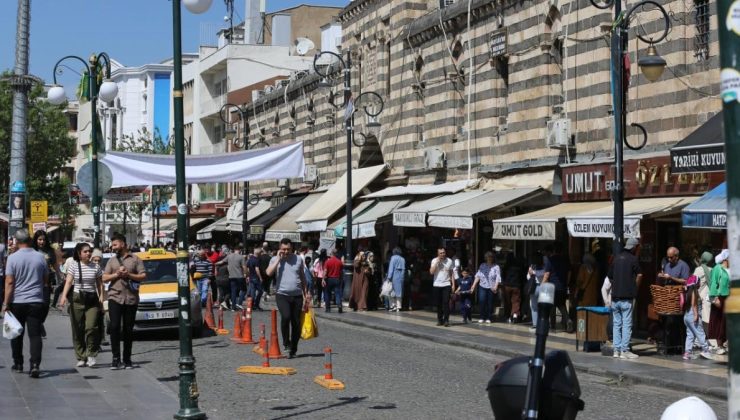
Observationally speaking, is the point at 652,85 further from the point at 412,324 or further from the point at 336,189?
the point at 336,189

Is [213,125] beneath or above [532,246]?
above

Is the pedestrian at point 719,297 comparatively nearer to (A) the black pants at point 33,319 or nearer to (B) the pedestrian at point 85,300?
(B) the pedestrian at point 85,300

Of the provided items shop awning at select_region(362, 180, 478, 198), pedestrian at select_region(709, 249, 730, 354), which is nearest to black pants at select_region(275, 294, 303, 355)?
pedestrian at select_region(709, 249, 730, 354)

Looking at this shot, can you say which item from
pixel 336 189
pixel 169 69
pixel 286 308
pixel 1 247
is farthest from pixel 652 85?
pixel 169 69

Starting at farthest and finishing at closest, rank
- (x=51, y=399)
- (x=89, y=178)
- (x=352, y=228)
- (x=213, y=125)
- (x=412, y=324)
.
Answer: (x=213, y=125)
(x=352, y=228)
(x=412, y=324)
(x=89, y=178)
(x=51, y=399)

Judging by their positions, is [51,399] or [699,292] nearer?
[51,399]

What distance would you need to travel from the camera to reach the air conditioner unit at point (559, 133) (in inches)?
989

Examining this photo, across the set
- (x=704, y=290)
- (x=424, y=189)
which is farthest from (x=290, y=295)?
(x=424, y=189)

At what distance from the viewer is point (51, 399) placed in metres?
12.4

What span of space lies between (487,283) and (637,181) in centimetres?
463

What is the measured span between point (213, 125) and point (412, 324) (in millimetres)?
44610

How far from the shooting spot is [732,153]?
443 cm

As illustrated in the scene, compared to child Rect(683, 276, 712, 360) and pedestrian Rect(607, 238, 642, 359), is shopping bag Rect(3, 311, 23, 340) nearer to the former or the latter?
pedestrian Rect(607, 238, 642, 359)

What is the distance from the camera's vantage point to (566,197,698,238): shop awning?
19.9 metres
